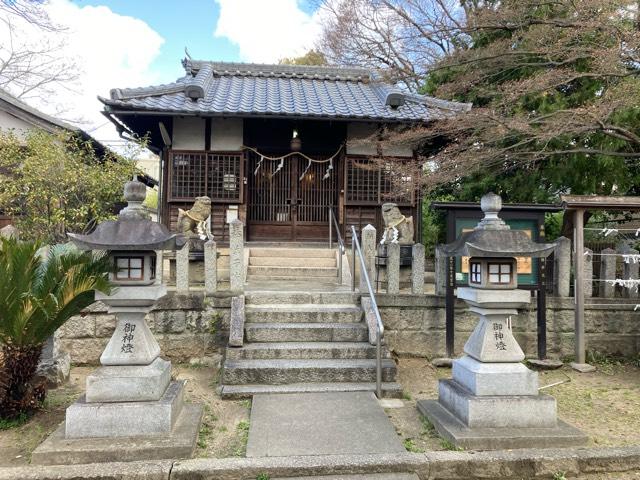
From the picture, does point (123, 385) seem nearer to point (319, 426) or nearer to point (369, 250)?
point (319, 426)

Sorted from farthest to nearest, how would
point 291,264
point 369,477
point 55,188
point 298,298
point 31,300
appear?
1. point 291,264
2. point 55,188
3. point 298,298
4. point 31,300
5. point 369,477

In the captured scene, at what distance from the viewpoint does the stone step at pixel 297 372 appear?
5.52m

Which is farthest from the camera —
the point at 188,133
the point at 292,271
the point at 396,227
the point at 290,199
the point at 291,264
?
the point at 290,199

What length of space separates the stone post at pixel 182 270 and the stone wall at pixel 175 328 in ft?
0.46

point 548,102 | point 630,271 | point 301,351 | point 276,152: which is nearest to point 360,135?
point 276,152

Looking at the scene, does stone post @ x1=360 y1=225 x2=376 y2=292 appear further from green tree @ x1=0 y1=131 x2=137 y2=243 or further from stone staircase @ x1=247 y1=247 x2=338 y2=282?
green tree @ x1=0 y1=131 x2=137 y2=243

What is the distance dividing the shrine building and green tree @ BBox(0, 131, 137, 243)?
168 centimetres

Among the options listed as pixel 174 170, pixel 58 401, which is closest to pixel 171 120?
pixel 174 170

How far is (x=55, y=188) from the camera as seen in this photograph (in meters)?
7.97

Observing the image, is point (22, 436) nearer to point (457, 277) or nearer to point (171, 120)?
point (457, 277)

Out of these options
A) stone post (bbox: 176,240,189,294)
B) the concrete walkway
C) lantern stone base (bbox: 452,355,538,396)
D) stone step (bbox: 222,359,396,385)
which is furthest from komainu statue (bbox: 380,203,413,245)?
lantern stone base (bbox: 452,355,538,396)

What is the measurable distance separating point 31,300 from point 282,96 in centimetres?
865

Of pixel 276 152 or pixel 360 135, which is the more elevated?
pixel 360 135

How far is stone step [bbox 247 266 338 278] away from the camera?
902cm
